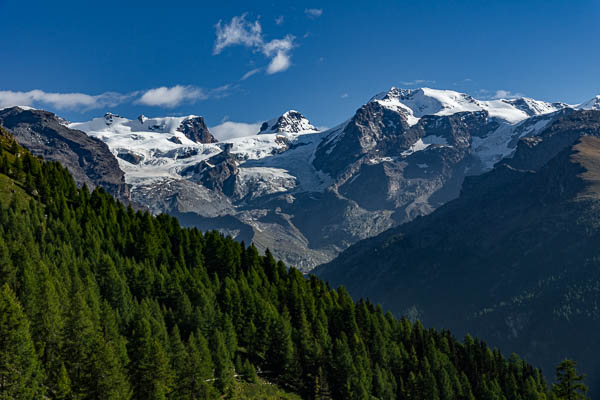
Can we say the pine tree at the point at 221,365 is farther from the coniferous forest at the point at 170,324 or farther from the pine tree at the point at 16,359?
the pine tree at the point at 16,359

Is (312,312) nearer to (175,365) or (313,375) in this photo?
(313,375)

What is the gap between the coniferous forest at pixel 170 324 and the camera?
72000 mm

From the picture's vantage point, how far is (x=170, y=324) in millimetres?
100688

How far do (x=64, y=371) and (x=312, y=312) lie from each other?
64.6 metres

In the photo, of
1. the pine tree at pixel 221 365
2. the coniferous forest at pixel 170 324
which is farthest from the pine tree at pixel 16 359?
the pine tree at pixel 221 365

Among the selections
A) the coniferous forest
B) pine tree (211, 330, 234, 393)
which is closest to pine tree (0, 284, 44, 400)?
the coniferous forest

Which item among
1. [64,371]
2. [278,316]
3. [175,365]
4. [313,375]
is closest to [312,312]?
[278,316]

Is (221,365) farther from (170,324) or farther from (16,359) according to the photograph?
(16,359)

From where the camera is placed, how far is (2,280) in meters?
87.9

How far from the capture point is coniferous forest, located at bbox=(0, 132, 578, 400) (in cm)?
7200

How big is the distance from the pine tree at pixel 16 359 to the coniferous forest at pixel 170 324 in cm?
14

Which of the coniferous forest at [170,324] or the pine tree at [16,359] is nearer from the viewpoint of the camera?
the pine tree at [16,359]

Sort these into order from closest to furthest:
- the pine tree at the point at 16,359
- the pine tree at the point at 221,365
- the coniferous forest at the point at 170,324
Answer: the pine tree at the point at 16,359, the coniferous forest at the point at 170,324, the pine tree at the point at 221,365

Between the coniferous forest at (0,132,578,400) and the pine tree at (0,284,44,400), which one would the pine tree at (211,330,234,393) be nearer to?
the coniferous forest at (0,132,578,400)
